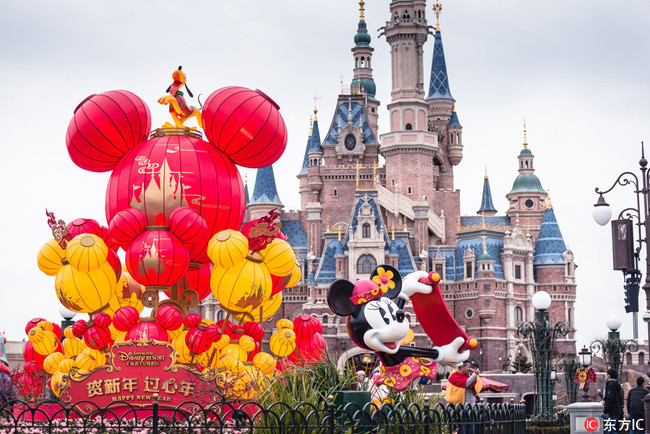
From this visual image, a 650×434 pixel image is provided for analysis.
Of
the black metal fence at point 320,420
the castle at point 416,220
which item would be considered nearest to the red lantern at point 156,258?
the black metal fence at point 320,420

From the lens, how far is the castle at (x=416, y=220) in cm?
5678

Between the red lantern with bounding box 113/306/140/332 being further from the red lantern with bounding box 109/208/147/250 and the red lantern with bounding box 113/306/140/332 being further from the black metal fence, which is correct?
the black metal fence

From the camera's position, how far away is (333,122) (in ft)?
216

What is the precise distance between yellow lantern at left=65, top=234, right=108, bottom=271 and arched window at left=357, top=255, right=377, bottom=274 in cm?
4051

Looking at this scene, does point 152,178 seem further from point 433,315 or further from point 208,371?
point 433,315

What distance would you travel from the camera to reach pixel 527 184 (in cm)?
6656

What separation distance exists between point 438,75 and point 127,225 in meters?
54.5

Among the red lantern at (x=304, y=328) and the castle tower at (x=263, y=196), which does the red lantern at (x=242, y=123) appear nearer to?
the red lantern at (x=304, y=328)

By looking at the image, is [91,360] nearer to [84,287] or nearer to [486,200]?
[84,287]

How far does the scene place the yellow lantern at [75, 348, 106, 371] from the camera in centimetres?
1566

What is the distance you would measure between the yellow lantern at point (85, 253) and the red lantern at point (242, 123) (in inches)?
109

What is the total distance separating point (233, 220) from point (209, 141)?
56.5 inches

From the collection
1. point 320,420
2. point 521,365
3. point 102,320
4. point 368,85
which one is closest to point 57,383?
point 102,320

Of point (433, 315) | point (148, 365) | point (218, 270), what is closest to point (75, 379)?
point (148, 365)
